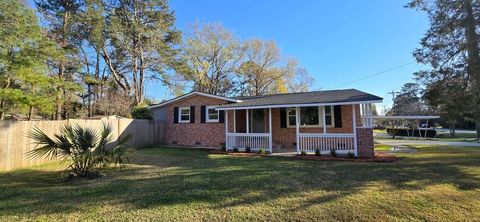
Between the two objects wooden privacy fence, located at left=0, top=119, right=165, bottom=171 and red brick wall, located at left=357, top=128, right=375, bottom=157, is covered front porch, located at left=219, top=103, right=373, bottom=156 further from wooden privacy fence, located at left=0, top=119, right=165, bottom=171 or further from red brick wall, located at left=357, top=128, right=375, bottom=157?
→ wooden privacy fence, located at left=0, top=119, right=165, bottom=171

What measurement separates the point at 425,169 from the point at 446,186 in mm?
2179

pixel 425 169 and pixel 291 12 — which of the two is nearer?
pixel 425 169

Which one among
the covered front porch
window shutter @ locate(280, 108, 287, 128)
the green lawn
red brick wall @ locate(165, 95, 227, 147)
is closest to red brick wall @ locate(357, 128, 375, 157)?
the covered front porch

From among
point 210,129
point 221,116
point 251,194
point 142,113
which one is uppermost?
point 142,113

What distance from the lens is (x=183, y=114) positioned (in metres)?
16.5

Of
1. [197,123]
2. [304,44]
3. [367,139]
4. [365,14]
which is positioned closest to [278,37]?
[304,44]

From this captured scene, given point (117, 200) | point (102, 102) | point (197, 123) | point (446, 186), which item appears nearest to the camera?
point (117, 200)

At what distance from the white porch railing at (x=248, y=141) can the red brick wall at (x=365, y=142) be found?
155 inches

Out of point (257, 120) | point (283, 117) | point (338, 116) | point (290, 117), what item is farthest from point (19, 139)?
point (338, 116)

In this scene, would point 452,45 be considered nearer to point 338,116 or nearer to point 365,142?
point 365,142

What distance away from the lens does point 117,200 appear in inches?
202

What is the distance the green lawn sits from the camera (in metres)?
4.39

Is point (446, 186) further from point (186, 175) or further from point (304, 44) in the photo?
point (304, 44)

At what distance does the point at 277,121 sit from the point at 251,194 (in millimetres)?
9334
